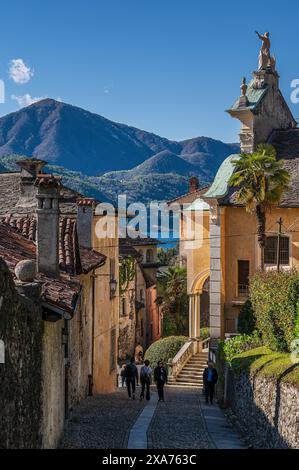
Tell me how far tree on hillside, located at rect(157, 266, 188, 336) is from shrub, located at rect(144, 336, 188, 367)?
1396 centimetres

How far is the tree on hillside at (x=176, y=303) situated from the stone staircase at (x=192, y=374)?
58.1ft

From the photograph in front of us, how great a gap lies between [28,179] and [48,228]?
1273cm

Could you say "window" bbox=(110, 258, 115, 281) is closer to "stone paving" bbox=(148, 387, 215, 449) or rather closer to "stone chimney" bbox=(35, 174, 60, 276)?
"stone paving" bbox=(148, 387, 215, 449)

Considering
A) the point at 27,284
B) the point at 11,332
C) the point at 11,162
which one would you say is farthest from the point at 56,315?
the point at 11,162

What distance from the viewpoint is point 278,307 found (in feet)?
85.7

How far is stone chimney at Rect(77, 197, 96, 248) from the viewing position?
107 ft

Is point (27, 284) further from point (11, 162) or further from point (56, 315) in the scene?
point (11, 162)

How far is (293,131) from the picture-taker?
138 ft

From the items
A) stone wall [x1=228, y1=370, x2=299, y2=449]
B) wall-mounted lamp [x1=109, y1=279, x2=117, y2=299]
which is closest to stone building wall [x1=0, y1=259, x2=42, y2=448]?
stone wall [x1=228, y1=370, x2=299, y2=449]

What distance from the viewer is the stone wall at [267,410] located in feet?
57.0

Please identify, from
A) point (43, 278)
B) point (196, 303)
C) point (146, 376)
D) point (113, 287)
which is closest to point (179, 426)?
point (146, 376)

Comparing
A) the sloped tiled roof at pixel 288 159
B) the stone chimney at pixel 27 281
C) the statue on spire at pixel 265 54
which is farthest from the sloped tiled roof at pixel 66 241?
the statue on spire at pixel 265 54

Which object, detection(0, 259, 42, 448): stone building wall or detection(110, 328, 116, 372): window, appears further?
detection(110, 328, 116, 372): window

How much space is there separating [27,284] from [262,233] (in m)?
23.3
